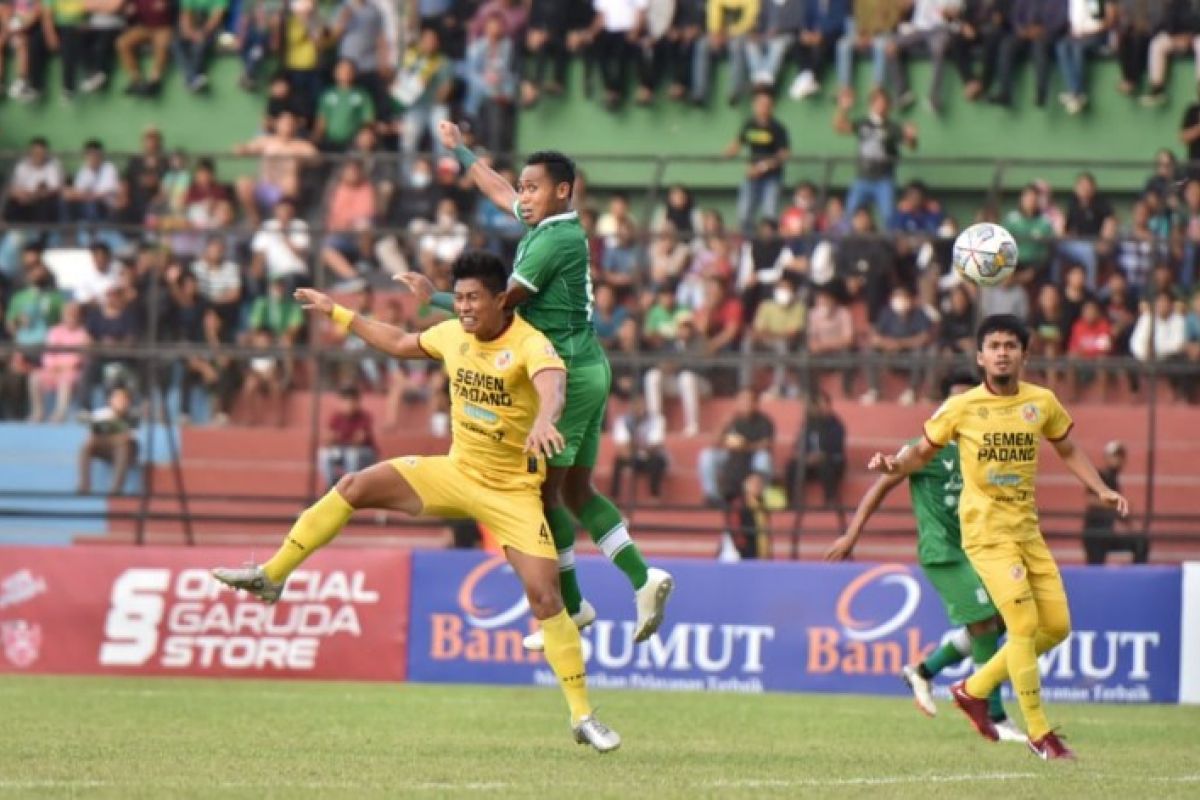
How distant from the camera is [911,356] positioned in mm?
22406

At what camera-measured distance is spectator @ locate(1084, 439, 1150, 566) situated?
21.4 metres

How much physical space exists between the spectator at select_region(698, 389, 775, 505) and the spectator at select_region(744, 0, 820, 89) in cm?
722

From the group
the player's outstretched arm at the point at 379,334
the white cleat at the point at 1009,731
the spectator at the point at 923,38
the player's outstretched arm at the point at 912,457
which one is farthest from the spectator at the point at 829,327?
the player's outstretched arm at the point at 379,334

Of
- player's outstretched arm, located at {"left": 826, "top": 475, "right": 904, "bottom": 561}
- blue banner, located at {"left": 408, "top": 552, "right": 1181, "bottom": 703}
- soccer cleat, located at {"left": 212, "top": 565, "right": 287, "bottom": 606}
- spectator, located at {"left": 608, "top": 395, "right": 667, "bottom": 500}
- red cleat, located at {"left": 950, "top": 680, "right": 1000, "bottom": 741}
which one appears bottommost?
blue banner, located at {"left": 408, "top": 552, "right": 1181, "bottom": 703}

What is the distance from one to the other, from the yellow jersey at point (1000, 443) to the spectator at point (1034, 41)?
51.0 ft

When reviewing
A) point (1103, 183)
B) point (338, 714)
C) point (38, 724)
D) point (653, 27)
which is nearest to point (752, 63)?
point (653, 27)

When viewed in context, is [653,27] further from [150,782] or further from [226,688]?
[150,782]

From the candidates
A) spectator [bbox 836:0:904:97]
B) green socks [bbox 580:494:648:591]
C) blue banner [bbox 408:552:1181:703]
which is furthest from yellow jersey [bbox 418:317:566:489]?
spectator [bbox 836:0:904:97]

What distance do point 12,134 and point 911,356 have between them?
13.9 m

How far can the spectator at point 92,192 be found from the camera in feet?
85.7

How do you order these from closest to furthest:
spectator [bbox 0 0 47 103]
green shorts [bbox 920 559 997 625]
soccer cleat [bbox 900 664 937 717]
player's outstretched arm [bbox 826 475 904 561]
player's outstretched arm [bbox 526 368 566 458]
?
player's outstretched arm [bbox 526 368 566 458]
player's outstretched arm [bbox 826 475 904 561]
green shorts [bbox 920 559 997 625]
soccer cleat [bbox 900 664 937 717]
spectator [bbox 0 0 47 103]

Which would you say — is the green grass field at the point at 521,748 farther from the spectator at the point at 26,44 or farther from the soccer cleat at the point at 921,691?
the spectator at the point at 26,44

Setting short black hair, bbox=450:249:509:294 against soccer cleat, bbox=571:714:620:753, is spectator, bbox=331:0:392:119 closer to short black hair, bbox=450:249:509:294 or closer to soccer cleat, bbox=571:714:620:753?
short black hair, bbox=450:249:509:294

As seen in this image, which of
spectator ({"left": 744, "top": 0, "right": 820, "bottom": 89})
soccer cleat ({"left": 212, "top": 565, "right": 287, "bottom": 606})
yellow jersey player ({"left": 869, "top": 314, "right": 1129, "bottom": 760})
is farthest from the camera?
spectator ({"left": 744, "top": 0, "right": 820, "bottom": 89})
